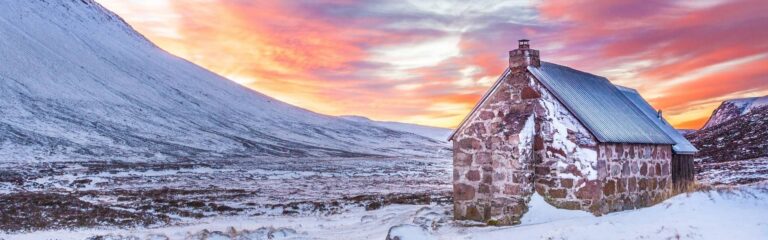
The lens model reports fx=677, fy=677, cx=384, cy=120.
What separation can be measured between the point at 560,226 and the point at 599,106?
6.74 m

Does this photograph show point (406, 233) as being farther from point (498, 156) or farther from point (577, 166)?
point (577, 166)

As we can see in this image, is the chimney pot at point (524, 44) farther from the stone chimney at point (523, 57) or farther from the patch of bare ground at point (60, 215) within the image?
the patch of bare ground at point (60, 215)

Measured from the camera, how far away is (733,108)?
281ft

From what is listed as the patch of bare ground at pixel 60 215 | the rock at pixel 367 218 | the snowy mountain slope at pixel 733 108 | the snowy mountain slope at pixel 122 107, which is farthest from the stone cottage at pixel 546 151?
the snowy mountain slope at pixel 733 108

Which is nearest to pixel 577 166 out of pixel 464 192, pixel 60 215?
pixel 464 192

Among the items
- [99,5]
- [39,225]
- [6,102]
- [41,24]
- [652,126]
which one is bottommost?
[39,225]

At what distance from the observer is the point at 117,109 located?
104500mm

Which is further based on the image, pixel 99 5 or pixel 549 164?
pixel 99 5

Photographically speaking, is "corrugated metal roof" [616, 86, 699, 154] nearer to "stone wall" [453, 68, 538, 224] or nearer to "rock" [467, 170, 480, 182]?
"stone wall" [453, 68, 538, 224]

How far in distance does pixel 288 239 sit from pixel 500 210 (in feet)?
19.3

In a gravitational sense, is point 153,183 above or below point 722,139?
below

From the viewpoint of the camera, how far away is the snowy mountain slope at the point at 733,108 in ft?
267

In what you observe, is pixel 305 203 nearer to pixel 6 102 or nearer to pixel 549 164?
pixel 549 164

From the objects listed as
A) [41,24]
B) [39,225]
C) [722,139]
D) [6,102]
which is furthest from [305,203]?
[41,24]
